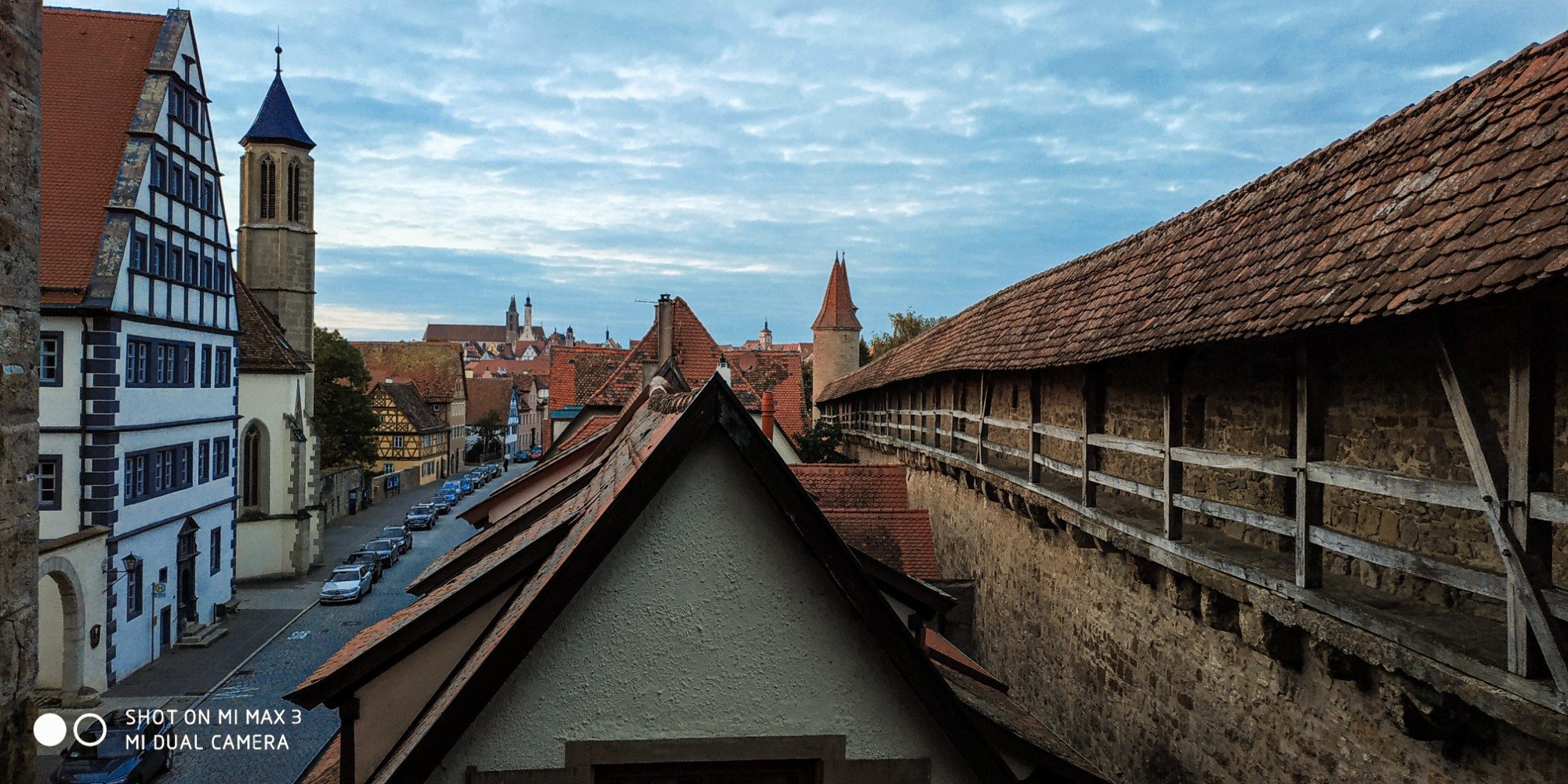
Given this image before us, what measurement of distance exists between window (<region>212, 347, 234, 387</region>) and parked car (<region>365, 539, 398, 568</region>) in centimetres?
815

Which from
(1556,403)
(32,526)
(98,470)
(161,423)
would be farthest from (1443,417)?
(161,423)

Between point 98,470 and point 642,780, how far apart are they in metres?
20.7

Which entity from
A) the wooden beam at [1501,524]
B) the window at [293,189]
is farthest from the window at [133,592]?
the wooden beam at [1501,524]

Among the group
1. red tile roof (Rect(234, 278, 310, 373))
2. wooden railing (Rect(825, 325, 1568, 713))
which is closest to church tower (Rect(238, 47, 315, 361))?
red tile roof (Rect(234, 278, 310, 373))

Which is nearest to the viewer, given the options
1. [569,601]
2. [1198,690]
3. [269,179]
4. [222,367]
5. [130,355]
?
[569,601]

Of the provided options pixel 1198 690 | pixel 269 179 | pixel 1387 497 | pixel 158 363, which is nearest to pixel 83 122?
pixel 158 363

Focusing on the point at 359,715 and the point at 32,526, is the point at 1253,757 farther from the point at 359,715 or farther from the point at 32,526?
the point at 32,526

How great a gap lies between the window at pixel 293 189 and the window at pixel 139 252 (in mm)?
14713

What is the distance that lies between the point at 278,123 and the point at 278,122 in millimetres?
29

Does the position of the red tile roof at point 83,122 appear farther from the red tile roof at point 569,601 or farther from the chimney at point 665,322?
the red tile roof at point 569,601

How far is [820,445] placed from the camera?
1179 inches

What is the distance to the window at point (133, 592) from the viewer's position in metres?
20.1

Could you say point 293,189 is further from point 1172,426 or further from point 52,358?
point 1172,426

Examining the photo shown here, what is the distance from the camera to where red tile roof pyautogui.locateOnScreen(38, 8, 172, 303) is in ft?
63.9
